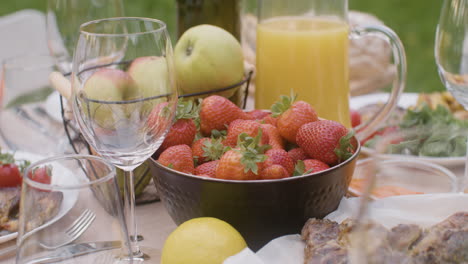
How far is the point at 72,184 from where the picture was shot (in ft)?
1.58

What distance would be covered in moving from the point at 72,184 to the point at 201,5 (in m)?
0.67

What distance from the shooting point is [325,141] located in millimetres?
678

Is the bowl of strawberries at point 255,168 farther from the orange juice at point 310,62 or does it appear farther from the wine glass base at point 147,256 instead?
the orange juice at point 310,62

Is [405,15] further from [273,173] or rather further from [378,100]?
[273,173]

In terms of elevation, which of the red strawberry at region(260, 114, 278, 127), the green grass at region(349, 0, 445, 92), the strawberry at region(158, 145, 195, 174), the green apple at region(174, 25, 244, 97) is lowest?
the green grass at region(349, 0, 445, 92)

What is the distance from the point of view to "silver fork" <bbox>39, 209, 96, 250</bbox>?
494mm

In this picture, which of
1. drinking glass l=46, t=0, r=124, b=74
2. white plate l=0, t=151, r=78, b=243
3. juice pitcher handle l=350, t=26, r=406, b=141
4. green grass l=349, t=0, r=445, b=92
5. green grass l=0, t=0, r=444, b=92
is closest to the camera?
white plate l=0, t=151, r=78, b=243

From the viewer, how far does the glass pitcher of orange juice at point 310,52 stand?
0.97 meters

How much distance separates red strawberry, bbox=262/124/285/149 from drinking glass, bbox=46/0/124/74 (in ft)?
1.61

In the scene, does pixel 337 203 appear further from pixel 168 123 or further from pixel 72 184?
pixel 72 184

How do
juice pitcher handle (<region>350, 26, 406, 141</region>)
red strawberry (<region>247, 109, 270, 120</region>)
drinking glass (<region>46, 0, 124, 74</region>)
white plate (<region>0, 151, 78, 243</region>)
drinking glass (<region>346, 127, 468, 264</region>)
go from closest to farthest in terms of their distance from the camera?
drinking glass (<region>346, 127, 468, 264</region>)
white plate (<region>0, 151, 78, 243</region>)
red strawberry (<region>247, 109, 270, 120</region>)
juice pitcher handle (<region>350, 26, 406, 141</region>)
drinking glass (<region>46, 0, 124, 74</region>)

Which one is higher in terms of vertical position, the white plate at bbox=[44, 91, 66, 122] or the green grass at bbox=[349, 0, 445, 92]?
the white plate at bbox=[44, 91, 66, 122]

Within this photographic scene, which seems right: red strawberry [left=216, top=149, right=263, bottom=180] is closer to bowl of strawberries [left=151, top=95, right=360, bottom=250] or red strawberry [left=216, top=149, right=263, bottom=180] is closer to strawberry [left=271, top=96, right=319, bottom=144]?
bowl of strawberries [left=151, top=95, right=360, bottom=250]

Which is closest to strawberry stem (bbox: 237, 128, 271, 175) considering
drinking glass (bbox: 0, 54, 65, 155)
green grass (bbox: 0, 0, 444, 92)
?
drinking glass (bbox: 0, 54, 65, 155)
